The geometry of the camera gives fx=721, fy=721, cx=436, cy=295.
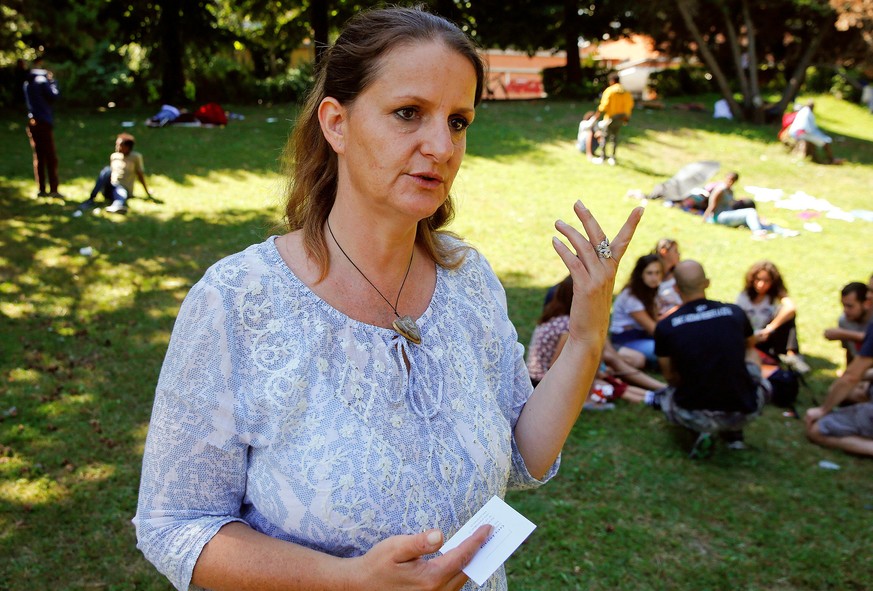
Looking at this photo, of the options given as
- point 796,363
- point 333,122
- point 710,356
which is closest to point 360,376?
point 333,122

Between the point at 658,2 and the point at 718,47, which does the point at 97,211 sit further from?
the point at 718,47

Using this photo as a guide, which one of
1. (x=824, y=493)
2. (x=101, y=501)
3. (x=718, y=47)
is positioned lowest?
(x=824, y=493)

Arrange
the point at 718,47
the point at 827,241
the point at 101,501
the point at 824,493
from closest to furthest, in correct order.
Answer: the point at 101,501 → the point at 824,493 → the point at 827,241 → the point at 718,47

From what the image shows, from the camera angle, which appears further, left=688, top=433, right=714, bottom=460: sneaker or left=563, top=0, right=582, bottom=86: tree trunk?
left=563, top=0, right=582, bottom=86: tree trunk

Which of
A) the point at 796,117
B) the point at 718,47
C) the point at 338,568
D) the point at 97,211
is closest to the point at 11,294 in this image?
the point at 97,211

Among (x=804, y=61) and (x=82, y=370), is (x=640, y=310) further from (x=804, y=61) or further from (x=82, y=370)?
(x=804, y=61)

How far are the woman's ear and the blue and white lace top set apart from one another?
336mm

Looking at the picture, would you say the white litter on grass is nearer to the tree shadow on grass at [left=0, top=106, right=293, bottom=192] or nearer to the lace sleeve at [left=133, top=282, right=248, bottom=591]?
the tree shadow on grass at [left=0, top=106, right=293, bottom=192]

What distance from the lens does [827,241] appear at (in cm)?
1271

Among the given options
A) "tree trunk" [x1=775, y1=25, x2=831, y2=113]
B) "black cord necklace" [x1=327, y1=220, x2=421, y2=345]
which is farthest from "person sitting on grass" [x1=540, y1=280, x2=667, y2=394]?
"tree trunk" [x1=775, y1=25, x2=831, y2=113]

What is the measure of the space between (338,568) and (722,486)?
A: 16.1 feet

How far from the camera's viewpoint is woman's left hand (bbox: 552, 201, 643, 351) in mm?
1811

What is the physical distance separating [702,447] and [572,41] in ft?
78.9

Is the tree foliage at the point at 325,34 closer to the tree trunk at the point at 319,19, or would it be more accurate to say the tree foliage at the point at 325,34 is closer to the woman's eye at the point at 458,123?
the tree trunk at the point at 319,19
